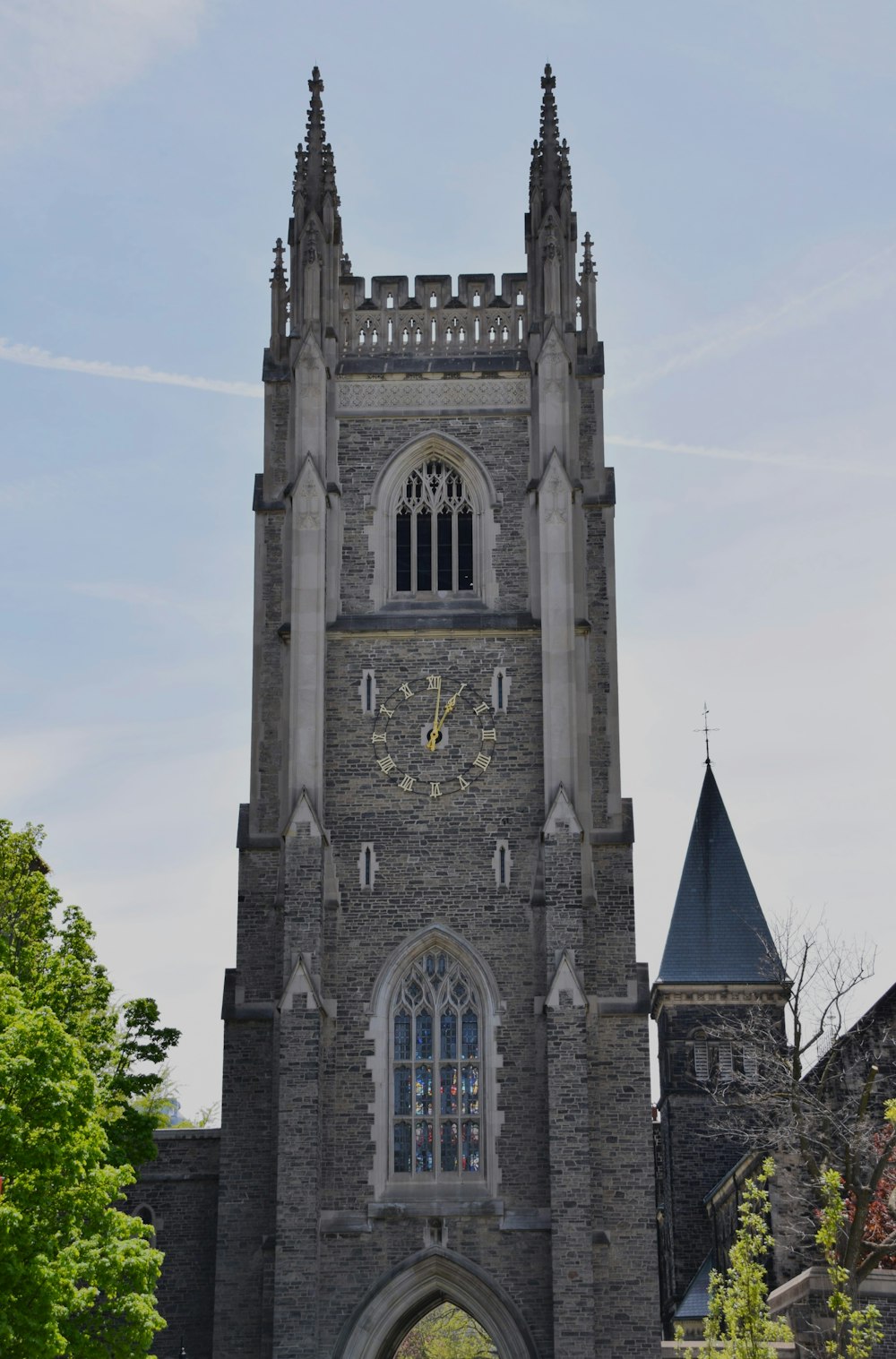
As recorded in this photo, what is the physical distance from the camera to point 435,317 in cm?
3850

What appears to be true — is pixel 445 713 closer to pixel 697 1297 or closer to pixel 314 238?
pixel 314 238

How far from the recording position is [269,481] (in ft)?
124

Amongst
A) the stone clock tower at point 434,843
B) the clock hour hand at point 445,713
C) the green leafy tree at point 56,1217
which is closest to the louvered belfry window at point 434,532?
the stone clock tower at point 434,843

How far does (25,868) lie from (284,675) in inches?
270

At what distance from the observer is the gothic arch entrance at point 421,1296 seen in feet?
104

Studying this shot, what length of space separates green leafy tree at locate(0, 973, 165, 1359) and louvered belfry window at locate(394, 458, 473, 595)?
12964mm

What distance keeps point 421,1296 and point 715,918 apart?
23134 mm

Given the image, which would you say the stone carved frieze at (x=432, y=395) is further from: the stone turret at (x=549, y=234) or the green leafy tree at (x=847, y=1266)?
the green leafy tree at (x=847, y=1266)

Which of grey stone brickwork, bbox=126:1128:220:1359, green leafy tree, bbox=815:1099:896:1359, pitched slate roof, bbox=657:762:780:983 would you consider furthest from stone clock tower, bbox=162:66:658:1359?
pitched slate roof, bbox=657:762:780:983

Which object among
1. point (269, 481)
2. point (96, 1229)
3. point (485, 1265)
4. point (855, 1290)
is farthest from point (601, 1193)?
point (269, 481)

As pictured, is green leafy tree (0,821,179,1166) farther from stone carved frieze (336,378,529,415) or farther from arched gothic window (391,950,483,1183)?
stone carved frieze (336,378,529,415)

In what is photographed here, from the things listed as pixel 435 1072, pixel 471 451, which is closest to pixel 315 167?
pixel 471 451

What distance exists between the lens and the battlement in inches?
1503

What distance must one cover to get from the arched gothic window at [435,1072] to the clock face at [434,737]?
3.08m
